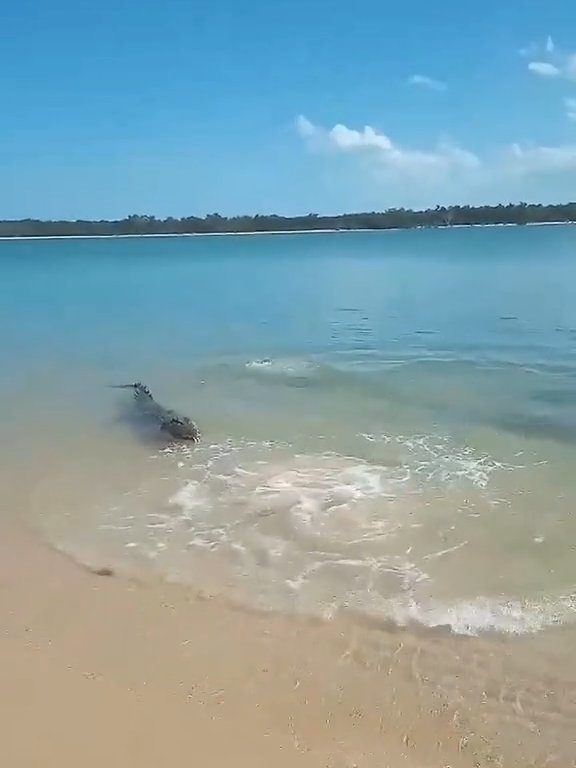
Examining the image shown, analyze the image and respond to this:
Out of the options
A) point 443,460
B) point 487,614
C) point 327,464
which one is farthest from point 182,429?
A: point 487,614

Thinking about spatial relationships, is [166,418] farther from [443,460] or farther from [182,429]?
[443,460]

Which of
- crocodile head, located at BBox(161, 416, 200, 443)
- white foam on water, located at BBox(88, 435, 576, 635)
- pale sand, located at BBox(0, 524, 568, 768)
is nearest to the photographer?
pale sand, located at BBox(0, 524, 568, 768)

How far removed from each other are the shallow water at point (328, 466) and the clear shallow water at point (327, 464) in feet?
0.12

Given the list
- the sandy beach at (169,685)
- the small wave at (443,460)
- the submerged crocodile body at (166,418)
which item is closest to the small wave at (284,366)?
the submerged crocodile body at (166,418)

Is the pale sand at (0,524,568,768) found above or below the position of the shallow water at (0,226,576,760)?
above

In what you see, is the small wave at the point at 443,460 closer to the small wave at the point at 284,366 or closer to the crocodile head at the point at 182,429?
the crocodile head at the point at 182,429

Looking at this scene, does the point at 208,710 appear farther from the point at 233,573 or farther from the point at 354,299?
the point at 354,299

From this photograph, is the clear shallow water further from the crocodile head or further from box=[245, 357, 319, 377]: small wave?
the crocodile head

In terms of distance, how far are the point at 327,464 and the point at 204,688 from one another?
532 centimetres

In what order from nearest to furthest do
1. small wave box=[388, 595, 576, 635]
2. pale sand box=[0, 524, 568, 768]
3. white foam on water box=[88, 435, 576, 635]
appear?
pale sand box=[0, 524, 568, 768], small wave box=[388, 595, 576, 635], white foam on water box=[88, 435, 576, 635]

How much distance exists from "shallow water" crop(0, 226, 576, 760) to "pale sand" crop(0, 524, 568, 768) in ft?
1.82

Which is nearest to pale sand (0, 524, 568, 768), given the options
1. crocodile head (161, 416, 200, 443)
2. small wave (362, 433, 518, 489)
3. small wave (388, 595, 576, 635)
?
small wave (388, 595, 576, 635)

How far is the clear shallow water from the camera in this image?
7.18 metres

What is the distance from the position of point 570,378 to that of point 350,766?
40.6ft
